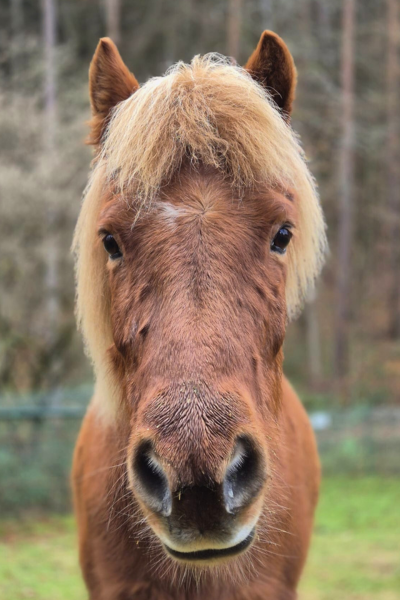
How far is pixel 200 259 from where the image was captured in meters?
2.24

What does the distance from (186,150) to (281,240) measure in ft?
1.81

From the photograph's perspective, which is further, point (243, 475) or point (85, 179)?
point (85, 179)

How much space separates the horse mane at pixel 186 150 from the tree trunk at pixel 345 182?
15833 millimetres

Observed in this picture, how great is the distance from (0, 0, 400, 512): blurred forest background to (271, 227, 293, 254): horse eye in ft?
26.9

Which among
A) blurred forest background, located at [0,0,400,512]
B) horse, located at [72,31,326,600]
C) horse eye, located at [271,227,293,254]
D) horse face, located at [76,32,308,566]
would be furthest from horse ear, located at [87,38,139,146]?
blurred forest background, located at [0,0,400,512]

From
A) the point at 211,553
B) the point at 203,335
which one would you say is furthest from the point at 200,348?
the point at 211,553

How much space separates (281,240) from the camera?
2631mm

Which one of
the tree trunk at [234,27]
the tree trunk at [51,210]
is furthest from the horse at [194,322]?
the tree trunk at [234,27]

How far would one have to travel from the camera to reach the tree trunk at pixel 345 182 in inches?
710

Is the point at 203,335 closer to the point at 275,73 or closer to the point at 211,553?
the point at 211,553

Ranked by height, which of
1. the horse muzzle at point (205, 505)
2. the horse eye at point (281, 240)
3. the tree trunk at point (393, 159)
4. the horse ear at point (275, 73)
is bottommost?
the horse muzzle at point (205, 505)

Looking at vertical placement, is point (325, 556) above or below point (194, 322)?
below

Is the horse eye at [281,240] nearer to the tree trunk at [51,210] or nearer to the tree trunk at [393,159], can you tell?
the tree trunk at [51,210]

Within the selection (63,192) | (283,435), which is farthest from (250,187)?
(63,192)
